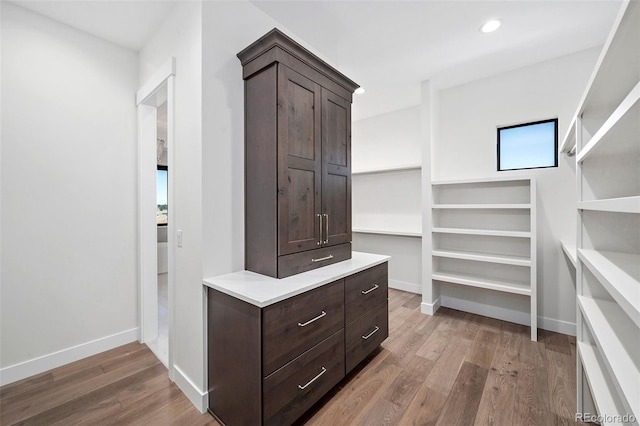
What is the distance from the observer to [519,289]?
107 inches

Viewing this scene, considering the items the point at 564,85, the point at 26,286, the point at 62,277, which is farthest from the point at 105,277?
the point at 564,85

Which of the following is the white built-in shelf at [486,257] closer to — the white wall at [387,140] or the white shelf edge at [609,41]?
the white wall at [387,140]

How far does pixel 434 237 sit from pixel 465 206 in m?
0.54

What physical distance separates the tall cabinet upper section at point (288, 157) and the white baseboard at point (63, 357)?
1660mm

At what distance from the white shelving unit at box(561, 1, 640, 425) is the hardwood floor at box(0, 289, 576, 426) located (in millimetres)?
420

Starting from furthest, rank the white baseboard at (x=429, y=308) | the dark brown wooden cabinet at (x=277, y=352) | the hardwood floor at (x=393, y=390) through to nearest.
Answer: the white baseboard at (x=429, y=308) → the hardwood floor at (x=393, y=390) → the dark brown wooden cabinet at (x=277, y=352)

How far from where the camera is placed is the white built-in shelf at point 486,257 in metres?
2.72

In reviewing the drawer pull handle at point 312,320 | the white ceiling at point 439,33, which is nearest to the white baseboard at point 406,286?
the drawer pull handle at point 312,320

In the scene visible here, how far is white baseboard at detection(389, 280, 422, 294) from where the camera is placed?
→ 397 centimetres

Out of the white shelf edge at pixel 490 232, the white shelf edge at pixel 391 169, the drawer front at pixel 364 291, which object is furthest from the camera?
the white shelf edge at pixel 391 169

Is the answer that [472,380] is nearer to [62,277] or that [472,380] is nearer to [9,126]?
[62,277]

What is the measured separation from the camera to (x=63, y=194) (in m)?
2.20

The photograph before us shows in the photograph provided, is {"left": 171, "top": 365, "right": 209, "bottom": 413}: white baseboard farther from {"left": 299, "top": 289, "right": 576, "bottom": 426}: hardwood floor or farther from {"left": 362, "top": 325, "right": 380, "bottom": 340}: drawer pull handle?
{"left": 362, "top": 325, "right": 380, "bottom": 340}: drawer pull handle

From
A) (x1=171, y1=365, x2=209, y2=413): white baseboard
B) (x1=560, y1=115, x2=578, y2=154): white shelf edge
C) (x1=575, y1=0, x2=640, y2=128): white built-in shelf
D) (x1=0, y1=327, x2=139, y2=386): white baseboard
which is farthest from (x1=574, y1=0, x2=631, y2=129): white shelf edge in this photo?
(x1=0, y1=327, x2=139, y2=386): white baseboard
